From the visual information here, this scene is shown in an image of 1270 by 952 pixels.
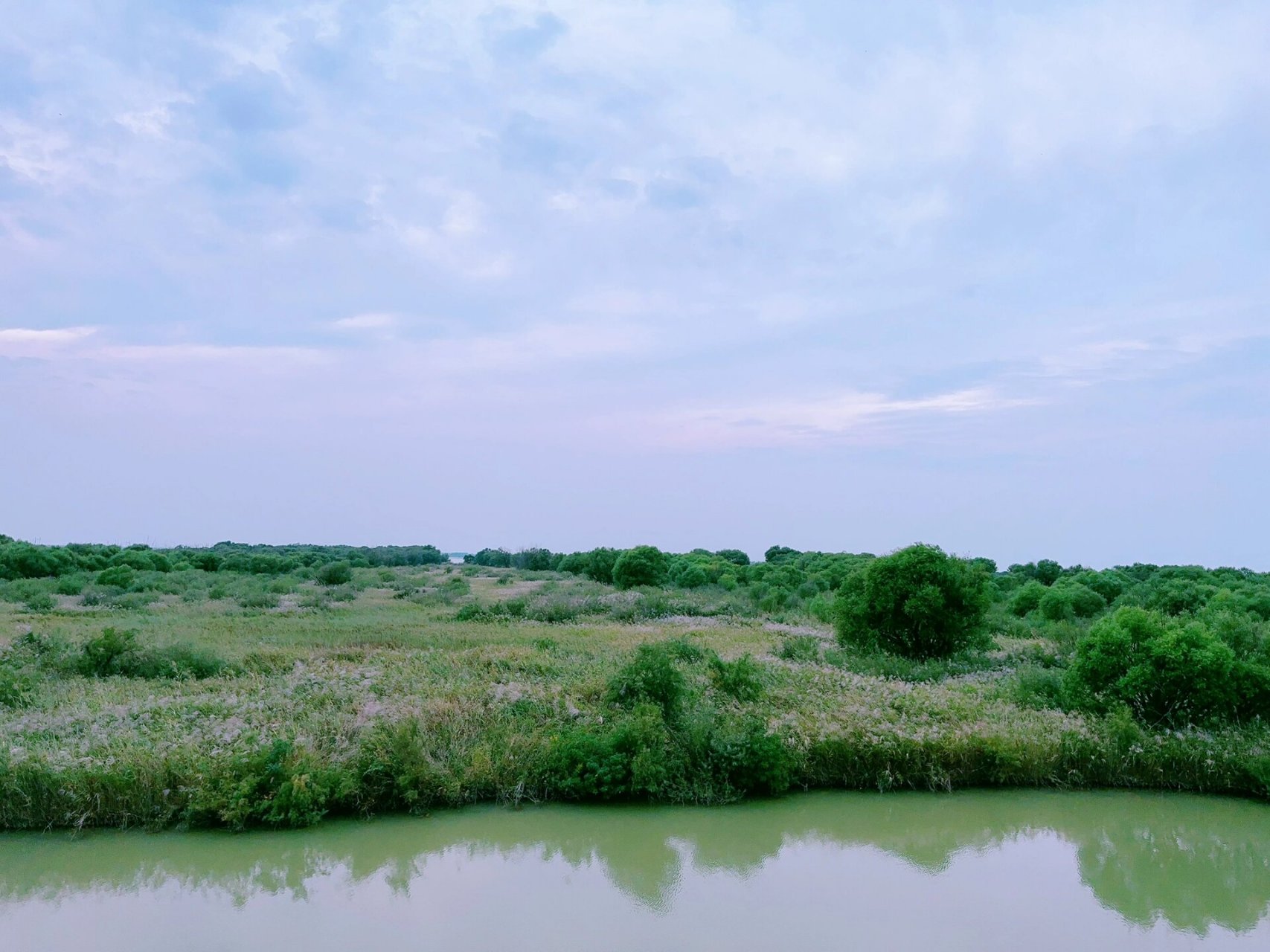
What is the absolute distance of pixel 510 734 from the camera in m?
11.0

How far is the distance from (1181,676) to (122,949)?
12352 mm

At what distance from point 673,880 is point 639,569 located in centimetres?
3244

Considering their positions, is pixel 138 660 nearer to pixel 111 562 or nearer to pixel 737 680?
pixel 737 680

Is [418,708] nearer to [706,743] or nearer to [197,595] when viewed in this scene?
[706,743]

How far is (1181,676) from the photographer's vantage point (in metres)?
11.8

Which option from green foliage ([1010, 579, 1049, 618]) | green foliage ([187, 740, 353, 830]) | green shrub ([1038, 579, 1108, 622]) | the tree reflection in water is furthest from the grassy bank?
green foliage ([1010, 579, 1049, 618])

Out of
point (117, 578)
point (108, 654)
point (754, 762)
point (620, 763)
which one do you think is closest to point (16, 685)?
point (108, 654)

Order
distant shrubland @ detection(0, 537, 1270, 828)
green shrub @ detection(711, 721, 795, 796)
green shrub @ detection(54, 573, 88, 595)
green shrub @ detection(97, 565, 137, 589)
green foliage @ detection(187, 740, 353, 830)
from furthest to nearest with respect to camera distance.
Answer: green shrub @ detection(97, 565, 137, 589) < green shrub @ detection(54, 573, 88, 595) < green shrub @ detection(711, 721, 795, 796) < distant shrubland @ detection(0, 537, 1270, 828) < green foliage @ detection(187, 740, 353, 830)

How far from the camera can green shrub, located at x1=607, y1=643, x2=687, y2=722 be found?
38.4ft

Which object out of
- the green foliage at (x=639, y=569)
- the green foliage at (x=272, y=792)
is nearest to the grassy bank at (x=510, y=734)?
the green foliage at (x=272, y=792)

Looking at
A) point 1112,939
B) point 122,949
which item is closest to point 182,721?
point 122,949

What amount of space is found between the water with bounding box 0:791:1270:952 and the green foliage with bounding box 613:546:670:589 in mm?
29897

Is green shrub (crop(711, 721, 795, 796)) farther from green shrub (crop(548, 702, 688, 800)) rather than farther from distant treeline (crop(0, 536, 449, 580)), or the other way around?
distant treeline (crop(0, 536, 449, 580))

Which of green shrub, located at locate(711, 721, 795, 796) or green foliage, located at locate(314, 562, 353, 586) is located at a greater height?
green foliage, located at locate(314, 562, 353, 586)
